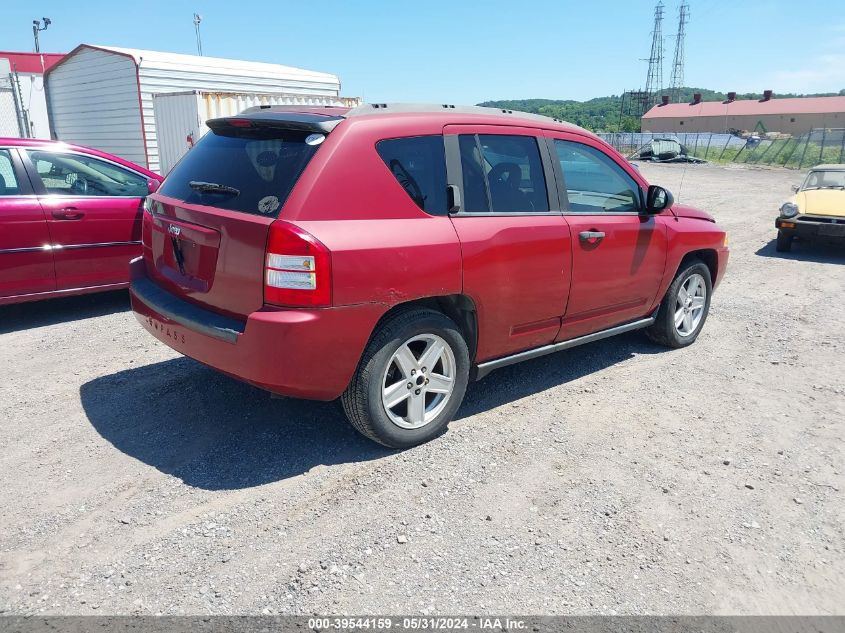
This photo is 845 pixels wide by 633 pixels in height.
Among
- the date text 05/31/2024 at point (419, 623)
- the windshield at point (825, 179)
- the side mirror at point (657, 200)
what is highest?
the side mirror at point (657, 200)

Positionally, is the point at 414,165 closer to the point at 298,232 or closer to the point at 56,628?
the point at 298,232

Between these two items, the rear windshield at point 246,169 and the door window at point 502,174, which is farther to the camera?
the door window at point 502,174

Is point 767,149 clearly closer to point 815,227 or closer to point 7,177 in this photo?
point 815,227

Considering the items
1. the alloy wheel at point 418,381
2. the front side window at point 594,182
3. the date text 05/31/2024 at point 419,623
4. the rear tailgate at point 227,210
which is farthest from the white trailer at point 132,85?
the date text 05/31/2024 at point 419,623

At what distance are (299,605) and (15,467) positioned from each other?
Answer: 79.2 inches

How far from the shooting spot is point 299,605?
264 cm

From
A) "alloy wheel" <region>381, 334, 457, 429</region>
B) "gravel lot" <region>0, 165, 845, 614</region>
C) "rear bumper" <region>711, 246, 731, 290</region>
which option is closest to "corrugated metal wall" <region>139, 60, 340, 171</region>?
"gravel lot" <region>0, 165, 845, 614</region>

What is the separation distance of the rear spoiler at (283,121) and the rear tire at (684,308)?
3.41 metres

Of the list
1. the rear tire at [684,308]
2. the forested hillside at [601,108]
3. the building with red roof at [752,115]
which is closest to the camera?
the rear tire at [684,308]

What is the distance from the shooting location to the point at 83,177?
6.38 meters

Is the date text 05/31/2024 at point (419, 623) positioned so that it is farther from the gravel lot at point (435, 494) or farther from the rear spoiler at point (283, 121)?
the rear spoiler at point (283, 121)

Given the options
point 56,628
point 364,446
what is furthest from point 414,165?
point 56,628

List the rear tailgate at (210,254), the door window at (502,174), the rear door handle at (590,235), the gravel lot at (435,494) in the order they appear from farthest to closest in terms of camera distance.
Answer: the rear door handle at (590,235), the door window at (502,174), the rear tailgate at (210,254), the gravel lot at (435,494)

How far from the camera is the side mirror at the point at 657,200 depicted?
5082 millimetres
